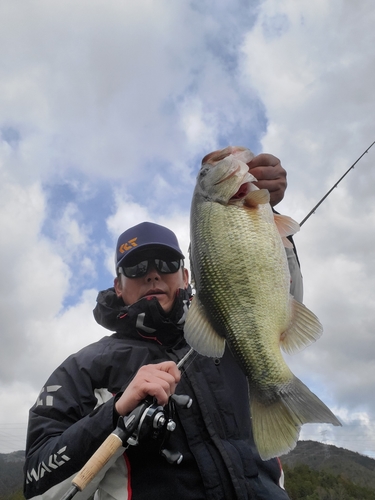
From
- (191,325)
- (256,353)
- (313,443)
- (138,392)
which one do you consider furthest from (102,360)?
(313,443)

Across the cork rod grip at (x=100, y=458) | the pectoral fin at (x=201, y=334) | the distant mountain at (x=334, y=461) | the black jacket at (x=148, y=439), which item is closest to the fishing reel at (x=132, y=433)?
the cork rod grip at (x=100, y=458)

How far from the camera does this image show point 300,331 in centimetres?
269

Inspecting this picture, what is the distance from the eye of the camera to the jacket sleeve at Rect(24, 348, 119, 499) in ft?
9.65

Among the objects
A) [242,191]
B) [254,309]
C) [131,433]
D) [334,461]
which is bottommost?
[131,433]

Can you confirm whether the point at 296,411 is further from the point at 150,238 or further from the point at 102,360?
the point at 150,238

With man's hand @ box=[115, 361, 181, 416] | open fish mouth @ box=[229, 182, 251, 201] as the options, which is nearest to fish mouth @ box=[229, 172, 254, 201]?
open fish mouth @ box=[229, 182, 251, 201]

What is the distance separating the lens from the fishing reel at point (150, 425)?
2744mm

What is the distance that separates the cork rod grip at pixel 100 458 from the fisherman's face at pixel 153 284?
149 centimetres

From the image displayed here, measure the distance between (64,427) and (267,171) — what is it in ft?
8.39

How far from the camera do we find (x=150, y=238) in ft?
14.2

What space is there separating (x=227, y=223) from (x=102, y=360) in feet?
5.51

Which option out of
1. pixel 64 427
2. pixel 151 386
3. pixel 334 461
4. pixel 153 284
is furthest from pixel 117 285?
pixel 334 461

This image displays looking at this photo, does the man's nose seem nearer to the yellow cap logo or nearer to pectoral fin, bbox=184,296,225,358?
the yellow cap logo

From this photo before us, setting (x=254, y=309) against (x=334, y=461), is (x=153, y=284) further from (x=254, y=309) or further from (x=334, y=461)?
(x=334, y=461)
